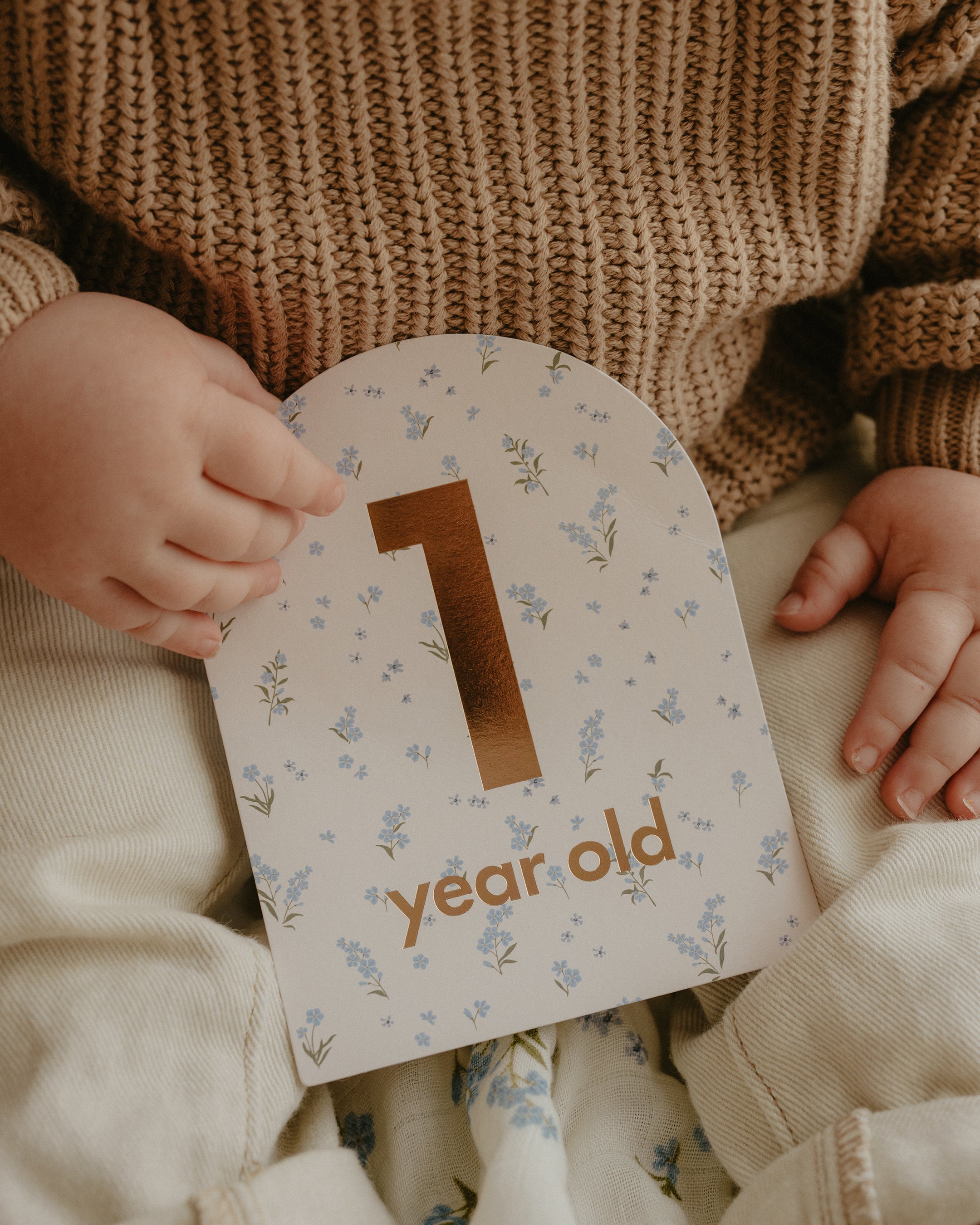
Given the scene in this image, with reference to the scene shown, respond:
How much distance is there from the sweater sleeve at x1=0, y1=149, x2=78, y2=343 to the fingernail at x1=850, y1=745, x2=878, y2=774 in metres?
0.54

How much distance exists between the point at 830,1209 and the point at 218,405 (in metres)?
0.50

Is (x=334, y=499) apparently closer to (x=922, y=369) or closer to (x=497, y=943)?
(x=497, y=943)

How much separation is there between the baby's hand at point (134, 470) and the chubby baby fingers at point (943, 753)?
40 centimetres

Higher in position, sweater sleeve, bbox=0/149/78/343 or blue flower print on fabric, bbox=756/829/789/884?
sweater sleeve, bbox=0/149/78/343

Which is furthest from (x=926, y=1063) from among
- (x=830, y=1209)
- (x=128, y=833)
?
(x=128, y=833)

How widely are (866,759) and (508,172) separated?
0.42 m

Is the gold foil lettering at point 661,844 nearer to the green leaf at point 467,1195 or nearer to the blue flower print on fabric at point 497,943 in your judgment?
the blue flower print on fabric at point 497,943

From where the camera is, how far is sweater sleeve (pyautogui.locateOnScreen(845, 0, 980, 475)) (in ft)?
1.85

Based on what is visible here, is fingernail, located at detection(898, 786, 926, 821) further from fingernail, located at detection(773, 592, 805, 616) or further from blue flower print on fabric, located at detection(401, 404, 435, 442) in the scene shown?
blue flower print on fabric, located at detection(401, 404, 435, 442)

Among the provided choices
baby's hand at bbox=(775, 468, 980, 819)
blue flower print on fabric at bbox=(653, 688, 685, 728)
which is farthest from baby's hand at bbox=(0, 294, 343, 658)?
baby's hand at bbox=(775, 468, 980, 819)

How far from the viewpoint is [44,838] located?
19.5 inches

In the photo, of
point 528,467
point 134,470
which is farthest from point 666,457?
point 134,470

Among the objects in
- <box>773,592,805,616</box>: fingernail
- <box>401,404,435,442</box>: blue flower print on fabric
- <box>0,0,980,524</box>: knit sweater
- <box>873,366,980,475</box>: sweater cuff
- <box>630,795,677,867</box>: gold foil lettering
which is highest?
<box>0,0,980,524</box>: knit sweater

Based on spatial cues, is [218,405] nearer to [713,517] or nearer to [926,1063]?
[713,517]
